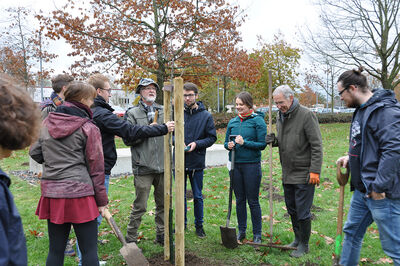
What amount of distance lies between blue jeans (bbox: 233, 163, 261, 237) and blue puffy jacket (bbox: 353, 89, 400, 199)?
1700 mm

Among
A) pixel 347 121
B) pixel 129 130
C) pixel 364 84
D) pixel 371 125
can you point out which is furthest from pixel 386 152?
pixel 347 121

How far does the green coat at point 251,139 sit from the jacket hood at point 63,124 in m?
2.38

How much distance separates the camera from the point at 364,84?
3.04 metres

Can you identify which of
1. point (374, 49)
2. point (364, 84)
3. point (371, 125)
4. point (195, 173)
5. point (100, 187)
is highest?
point (374, 49)

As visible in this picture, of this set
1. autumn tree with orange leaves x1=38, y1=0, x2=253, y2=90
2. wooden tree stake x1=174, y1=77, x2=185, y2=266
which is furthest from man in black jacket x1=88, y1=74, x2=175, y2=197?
autumn tree with orange leaves x1=38, y1=0, x2=253, y2=90

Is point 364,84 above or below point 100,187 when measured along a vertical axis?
above

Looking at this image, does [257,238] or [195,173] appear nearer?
[257,238]

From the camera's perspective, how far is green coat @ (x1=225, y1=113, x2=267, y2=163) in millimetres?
4457

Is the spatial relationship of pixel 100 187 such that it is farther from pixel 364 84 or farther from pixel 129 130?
pixel 364 84

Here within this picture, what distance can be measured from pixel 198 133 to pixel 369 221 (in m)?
2.61

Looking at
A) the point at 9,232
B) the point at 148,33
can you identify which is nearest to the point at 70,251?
the point at 9,232

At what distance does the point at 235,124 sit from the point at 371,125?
2.16m

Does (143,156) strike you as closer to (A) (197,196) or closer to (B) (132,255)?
(A) (197,196)

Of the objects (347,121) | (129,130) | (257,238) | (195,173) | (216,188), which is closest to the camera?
(129,130)
